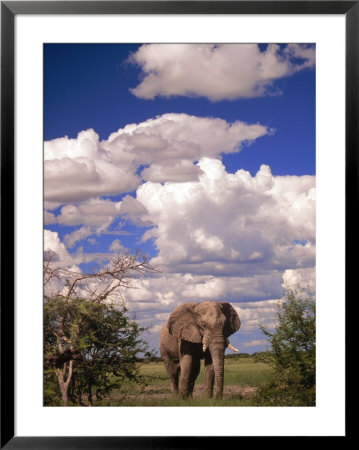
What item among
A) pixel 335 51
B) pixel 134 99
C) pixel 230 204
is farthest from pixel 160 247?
pixel 335 51

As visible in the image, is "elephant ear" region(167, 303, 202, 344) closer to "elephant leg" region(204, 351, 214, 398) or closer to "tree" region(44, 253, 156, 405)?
"elephant leg" region(204, 351, 214, 398)

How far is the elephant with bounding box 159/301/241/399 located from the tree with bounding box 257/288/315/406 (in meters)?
1.14

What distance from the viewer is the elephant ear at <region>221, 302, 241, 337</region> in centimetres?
630

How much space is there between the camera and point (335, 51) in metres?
3.28

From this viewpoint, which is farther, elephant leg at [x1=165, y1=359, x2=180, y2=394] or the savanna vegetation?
elephant leg at [x1=165, y1=359, x2=180, y2=394]

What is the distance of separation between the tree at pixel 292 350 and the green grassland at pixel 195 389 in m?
0.27

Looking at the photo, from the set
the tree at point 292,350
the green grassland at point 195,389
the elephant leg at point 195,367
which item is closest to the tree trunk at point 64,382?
the green grassland at point 195,389

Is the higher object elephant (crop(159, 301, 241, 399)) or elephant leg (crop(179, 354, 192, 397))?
elephant (crop(159, 301, 241, 399))

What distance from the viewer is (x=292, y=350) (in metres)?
4.96

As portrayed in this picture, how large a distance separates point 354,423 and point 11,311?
192 centimetres

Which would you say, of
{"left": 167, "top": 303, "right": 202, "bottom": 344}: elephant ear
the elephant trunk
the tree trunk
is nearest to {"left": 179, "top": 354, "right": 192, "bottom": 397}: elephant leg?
{"left": 167, "top": 303, "right": 202, "bottom": 344}: elephant ear

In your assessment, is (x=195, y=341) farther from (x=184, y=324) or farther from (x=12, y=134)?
(x=12, y=134)

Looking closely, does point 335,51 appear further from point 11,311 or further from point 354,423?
point 11,311

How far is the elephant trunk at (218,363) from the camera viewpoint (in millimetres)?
5922
